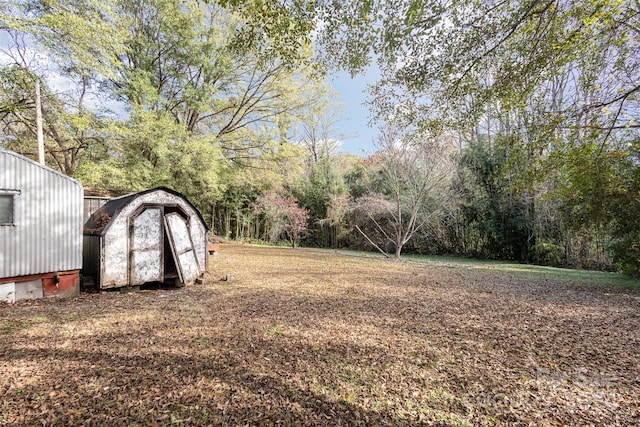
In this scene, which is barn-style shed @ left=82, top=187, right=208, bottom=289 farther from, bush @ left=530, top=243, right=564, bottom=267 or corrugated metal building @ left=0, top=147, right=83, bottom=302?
bush @ left=530, top=243, right=564, bottom=267

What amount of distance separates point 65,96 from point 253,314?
32.8 feet

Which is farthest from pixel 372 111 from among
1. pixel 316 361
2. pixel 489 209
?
pixel 489 209

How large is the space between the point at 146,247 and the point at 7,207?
209 centimetres

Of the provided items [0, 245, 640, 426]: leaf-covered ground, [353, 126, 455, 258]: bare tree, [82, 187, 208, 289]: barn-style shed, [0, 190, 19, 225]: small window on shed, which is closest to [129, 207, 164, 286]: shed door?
[82, 187, 208, 289]: barn-style shed

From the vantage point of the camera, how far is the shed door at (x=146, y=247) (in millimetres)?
5633

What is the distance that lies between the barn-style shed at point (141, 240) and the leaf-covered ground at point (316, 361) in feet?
1.67

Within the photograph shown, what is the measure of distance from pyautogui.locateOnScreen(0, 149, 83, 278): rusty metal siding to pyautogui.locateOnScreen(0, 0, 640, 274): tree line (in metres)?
4.03

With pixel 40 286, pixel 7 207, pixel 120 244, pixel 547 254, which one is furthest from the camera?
pixel 547 254

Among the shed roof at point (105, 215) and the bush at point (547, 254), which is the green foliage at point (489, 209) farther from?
the shed roof at point (105, 215)

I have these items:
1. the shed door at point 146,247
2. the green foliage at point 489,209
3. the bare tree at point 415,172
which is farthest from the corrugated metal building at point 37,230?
the green foliage at point 489,209

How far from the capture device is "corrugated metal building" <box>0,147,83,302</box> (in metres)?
4.43

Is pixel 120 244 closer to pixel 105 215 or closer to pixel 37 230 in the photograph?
pixel 105 215

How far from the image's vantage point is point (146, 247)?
578 cm

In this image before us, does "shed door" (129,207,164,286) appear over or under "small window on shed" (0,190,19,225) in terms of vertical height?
under
